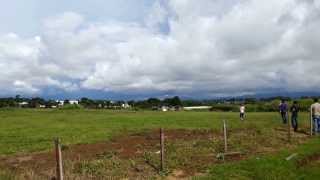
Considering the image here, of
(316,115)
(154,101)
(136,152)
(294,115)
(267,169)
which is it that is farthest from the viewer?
(154,101)

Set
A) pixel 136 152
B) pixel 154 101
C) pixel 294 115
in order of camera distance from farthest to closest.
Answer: pixel 154 101, pixel 294 115, pixel 136 152

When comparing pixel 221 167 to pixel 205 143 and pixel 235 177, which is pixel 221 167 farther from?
pixel 205 143

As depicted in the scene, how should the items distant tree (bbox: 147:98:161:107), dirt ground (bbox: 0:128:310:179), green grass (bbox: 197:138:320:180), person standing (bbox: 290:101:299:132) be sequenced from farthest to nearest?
distant tree (bbox: 147:98:161:107)
person standing (bbox: 290:101:299:132)
dirt ground (bbox: 0:128:310:179)
green grass (bbox: 197:138:320:180)

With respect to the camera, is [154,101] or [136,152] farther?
[154,101]

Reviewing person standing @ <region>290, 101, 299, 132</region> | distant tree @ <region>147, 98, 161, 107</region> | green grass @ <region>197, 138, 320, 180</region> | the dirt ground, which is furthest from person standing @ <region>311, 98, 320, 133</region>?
distant tree @ <region>147, 98, 161, 107</region>

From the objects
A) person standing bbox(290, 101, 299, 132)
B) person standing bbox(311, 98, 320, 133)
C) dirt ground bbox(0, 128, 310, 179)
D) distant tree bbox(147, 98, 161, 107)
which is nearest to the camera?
dirt ground bbox(0, 128, 310, 179)

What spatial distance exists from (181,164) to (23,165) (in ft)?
19.9

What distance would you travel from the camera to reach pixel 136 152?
979 inches

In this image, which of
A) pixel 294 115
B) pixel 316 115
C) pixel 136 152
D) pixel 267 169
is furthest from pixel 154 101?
pixel 267 169

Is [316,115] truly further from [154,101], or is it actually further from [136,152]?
[154,101]

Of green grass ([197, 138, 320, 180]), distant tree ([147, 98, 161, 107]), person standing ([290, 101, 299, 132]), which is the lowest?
green grass ([197, 138, 320, 180])

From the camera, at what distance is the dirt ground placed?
830 inches

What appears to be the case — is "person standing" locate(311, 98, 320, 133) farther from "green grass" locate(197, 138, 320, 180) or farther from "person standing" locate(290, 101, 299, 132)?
"green grass" locate(197, 138, 320, 180)

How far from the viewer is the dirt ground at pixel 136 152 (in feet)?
69.2
